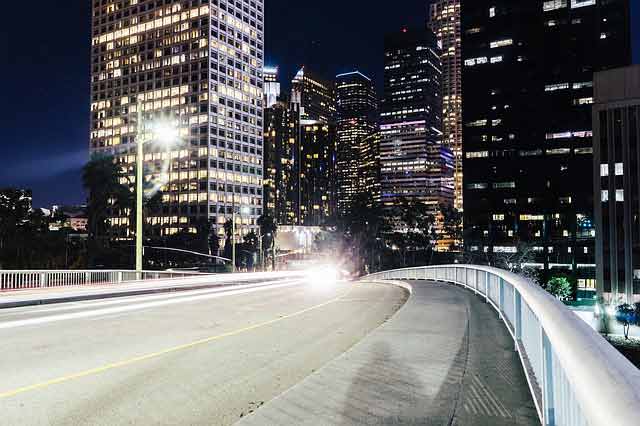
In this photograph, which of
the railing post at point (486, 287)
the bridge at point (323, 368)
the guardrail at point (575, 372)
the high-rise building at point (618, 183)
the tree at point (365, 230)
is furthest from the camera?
the tree at point (365, 230)

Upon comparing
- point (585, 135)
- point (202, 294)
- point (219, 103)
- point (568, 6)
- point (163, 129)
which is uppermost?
point (568, 6)

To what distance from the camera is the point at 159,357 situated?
877 centimetres

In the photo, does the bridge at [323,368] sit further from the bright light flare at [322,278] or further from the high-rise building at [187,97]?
the high-rise building at [187,97]

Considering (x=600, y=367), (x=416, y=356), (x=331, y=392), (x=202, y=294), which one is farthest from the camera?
(x=202, y=294)

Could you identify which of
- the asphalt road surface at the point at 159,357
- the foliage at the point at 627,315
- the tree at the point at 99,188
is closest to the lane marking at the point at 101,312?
the asphalt road surface at the point at 159,357

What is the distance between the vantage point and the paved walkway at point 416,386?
5.30 metres

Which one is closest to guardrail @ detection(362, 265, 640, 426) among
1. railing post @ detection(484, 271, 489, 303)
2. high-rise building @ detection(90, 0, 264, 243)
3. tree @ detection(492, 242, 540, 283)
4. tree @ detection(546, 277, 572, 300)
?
railing post @ detection(484, 271, 489, 303)

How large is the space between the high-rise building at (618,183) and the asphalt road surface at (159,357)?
73.7 m

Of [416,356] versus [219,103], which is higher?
[219,103]

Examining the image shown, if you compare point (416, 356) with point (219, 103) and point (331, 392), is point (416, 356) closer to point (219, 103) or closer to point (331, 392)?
point (331, 392)

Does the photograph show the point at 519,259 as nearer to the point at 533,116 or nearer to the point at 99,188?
the point at 533,116

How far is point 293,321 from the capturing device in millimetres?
13148

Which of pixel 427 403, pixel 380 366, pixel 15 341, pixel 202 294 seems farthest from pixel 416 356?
pixel 202 294

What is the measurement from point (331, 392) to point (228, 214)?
160522 mm
